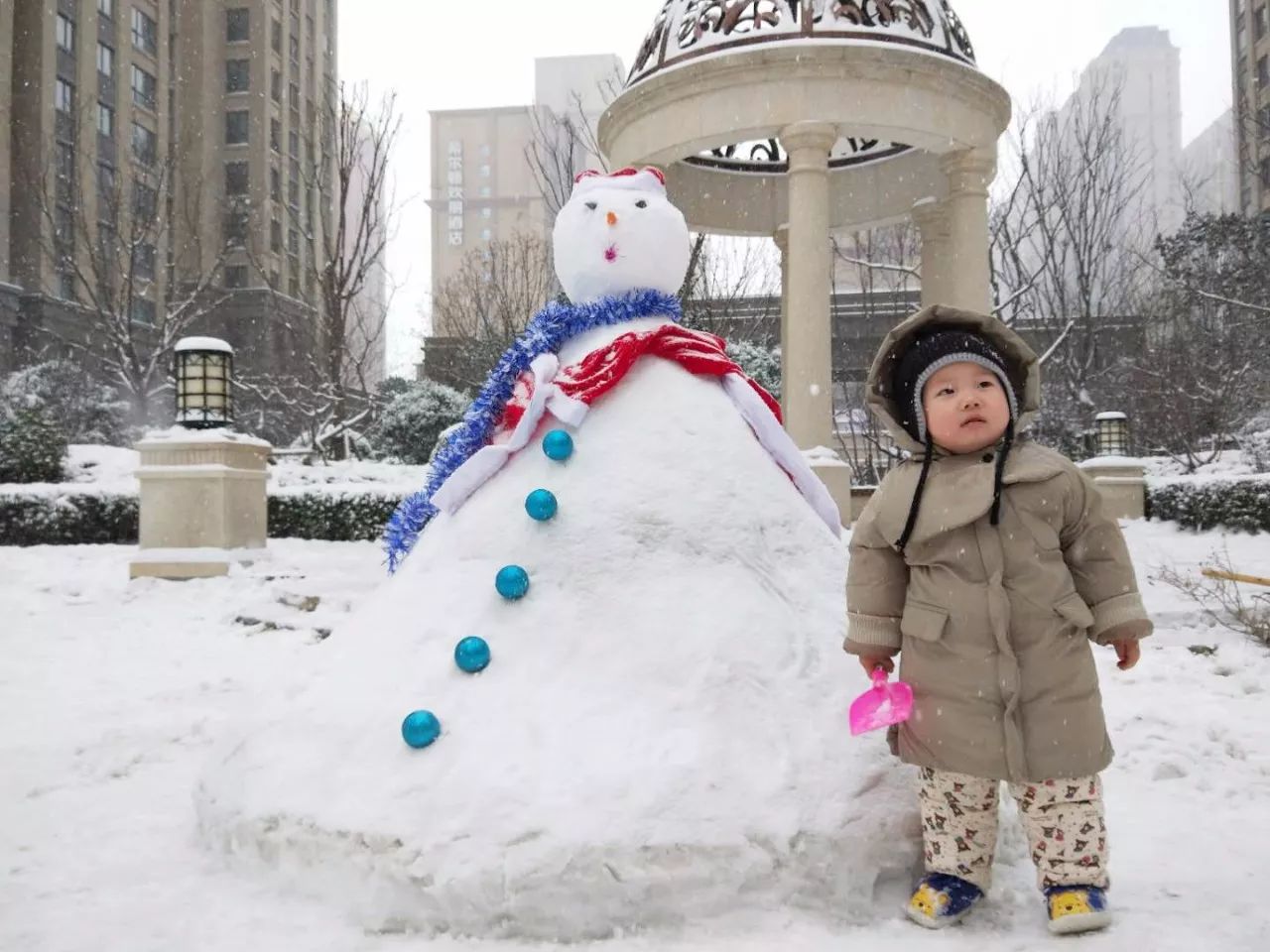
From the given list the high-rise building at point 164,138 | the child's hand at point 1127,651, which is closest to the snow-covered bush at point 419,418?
the high-rise building at point 164,138

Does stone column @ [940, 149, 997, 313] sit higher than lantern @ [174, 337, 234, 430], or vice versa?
stone column @ [940, 149, 997, 313]

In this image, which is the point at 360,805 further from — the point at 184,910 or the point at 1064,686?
the point at 1064,686

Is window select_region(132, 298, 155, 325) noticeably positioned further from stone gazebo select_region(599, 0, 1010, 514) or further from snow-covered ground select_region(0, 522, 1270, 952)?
snow-covered ground select_region(0, 522, 1270, 952)

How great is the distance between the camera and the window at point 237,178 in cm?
4200

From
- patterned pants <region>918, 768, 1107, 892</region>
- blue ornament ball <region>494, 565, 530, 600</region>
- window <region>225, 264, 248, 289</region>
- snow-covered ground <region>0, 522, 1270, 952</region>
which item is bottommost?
snow-covered ground <region>0, 522, 1270, 952</region>

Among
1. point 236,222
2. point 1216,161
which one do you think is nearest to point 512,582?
point 236,222

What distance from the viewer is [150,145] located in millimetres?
37188

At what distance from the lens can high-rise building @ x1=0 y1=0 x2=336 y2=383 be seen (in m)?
30.0

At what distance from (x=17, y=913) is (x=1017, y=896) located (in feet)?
8.02

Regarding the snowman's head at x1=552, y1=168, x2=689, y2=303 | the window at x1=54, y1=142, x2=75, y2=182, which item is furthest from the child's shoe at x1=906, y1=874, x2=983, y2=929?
the window at x1=54, y1=142, x2=75, y2=182

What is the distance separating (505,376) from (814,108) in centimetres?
771

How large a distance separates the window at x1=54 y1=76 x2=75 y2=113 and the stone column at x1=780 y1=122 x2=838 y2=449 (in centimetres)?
3168

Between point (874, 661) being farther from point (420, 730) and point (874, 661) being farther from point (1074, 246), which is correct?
point (1074, 246)

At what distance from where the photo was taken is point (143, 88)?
124 ft
